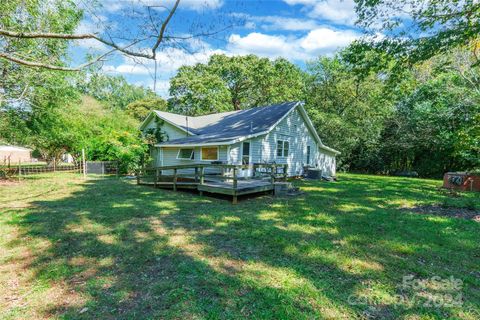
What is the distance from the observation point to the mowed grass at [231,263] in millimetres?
2848

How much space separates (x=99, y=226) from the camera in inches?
223

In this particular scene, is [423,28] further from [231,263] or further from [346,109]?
[346,109]

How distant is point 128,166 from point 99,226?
13.0m

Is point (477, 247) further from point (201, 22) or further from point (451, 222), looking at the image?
point (201, 22)

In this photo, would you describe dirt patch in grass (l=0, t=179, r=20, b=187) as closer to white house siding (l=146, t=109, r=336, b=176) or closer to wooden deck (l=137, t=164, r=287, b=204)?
wooden deck (l=137, t=164, r=287, b=204)

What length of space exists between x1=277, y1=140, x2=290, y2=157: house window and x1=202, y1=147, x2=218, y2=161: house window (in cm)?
407

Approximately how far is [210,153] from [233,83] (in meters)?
18.2

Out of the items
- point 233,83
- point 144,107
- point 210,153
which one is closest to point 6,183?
point 210,153

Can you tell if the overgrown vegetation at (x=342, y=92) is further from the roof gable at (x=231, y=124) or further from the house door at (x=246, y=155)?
the house door at (x=246, y=155)

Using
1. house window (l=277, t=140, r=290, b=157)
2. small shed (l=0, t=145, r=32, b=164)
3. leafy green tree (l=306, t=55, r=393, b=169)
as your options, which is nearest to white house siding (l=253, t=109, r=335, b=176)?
house window (l=277, t=140, r=290, b=157)

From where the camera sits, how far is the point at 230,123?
16.6 m

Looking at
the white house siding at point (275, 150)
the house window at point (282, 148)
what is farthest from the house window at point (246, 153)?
the house window at point (282, 148)

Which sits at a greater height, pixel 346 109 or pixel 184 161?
pixel 346 109

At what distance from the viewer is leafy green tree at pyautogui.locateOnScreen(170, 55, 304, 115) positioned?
26875 mm
